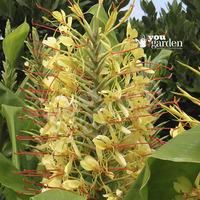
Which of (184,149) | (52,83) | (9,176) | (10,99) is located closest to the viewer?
(184,149)

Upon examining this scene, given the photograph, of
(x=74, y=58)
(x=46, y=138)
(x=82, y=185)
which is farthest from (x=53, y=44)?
(x=82, y=185)

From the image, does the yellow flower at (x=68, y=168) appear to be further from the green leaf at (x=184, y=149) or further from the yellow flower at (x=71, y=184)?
the green leaf at (x=184, y=149)

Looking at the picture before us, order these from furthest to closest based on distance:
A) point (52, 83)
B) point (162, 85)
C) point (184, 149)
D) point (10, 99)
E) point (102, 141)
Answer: point (162, 85), point (10, 99), point (52, 83), point (102, 141), point (184, 149)

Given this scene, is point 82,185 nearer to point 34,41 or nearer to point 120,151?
point 120,151

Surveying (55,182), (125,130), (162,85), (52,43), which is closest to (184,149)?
(125,130)

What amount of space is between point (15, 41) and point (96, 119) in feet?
2.18

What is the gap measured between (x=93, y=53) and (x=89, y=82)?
0.06m

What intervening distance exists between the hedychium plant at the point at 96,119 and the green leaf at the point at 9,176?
5.7 inches

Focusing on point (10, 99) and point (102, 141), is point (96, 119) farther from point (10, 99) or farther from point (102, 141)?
point (10, 99)

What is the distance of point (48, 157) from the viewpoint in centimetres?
117

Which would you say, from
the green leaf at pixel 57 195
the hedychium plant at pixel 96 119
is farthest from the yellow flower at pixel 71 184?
the green leaf at pixel 57 195

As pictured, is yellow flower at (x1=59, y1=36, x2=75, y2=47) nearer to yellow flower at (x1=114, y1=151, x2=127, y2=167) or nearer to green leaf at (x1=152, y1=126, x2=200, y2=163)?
yellow flower at (x1=114, y1=151, x2=127, y2=167)

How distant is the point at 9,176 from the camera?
1.34 m

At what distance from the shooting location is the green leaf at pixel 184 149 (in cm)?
95
